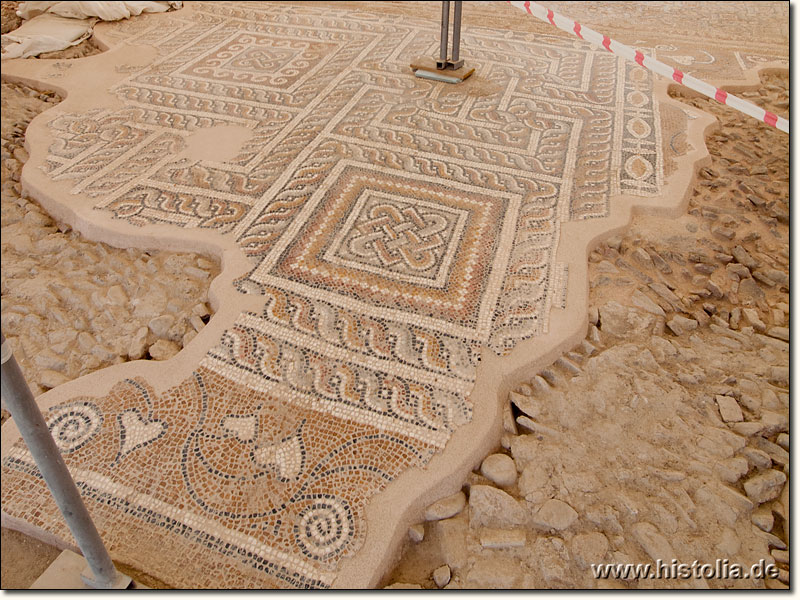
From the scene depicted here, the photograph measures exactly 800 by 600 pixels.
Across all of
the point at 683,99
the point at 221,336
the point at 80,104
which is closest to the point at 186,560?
the point at 221,336

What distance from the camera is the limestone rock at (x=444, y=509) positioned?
1.72 metres

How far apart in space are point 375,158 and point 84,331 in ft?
5.38

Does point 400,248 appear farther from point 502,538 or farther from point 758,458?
point 758,458

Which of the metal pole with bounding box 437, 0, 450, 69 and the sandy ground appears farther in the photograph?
the metal pole with bounding box 437, 0, 450, 69

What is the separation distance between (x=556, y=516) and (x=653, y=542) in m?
0.25

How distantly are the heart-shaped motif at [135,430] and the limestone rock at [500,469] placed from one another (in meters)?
0.98

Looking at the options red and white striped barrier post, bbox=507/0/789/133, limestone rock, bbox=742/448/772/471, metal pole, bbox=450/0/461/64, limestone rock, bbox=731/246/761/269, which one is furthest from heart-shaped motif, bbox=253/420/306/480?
metal pole, bbox=450/0/461/64

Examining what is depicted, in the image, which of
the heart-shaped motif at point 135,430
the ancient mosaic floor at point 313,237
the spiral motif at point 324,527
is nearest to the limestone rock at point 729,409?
the ancient mosaic floor at point 313,237

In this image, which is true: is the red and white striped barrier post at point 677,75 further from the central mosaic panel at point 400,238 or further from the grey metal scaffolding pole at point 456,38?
the central mosaic panel at point 400,238

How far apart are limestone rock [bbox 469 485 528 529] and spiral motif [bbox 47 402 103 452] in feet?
3.81

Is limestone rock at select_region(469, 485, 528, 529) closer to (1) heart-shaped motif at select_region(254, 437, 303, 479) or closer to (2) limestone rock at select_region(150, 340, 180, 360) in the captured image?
(1) heart-shaped motif at select_region(254, 437, 303, 479)

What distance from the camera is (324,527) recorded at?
5.35ft

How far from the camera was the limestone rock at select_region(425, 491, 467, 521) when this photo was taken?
5.64 ft

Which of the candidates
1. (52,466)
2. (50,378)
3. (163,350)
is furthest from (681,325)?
(50,378)
